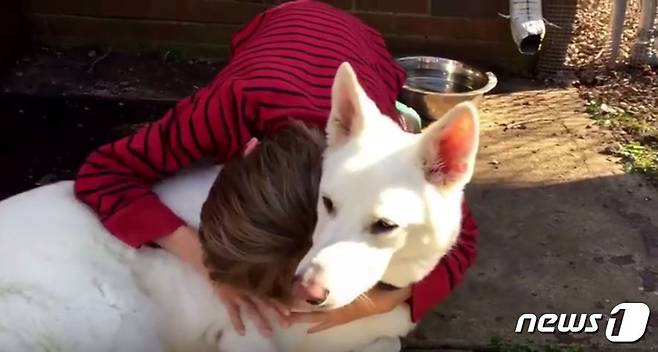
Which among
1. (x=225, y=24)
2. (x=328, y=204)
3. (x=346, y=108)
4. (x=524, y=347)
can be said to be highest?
(x=346, y=108)

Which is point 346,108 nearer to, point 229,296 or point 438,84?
point 229,296

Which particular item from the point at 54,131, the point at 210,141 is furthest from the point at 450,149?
the point at 54,131

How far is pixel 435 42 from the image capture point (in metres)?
4.69

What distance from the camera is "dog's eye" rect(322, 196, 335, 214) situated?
6.11 ft

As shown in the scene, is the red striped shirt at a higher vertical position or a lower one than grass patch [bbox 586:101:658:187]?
higher

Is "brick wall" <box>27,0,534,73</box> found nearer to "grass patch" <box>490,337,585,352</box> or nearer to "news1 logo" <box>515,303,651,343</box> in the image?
"news1 logo" <box>515,303,651,343</box>

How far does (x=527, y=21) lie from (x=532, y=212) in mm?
1167

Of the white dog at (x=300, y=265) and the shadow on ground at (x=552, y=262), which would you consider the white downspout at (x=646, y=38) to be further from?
the white dog at (x=300, y=265)

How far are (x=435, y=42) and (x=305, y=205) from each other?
2873 mm

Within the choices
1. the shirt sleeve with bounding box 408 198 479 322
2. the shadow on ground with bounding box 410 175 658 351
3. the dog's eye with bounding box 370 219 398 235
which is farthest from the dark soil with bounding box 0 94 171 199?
the dog's eye with bounding box 370 219 398 235

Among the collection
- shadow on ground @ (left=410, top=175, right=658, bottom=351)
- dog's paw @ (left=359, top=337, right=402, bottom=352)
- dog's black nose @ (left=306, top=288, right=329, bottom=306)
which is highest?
dog's black nose @ (left=306, top=288, right=329, bottom=306)

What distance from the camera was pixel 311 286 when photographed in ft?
5.74

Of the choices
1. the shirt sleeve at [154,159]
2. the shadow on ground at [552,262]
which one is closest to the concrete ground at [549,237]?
the shadow on ground at [552,262]

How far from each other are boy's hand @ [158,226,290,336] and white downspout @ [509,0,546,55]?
2.46m
